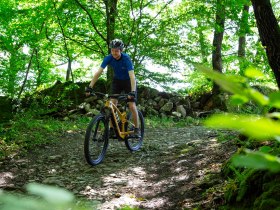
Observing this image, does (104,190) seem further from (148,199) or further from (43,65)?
(43,65)

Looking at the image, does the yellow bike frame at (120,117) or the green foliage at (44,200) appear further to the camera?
the yellow bike frame at (120,117)

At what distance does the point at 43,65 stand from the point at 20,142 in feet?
41.7

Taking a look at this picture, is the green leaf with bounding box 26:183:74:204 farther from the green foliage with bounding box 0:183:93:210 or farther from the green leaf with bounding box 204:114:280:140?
the green leaf with bounding box 204:114:280:140

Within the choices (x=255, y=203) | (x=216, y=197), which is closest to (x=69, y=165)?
(x=216, y=197)

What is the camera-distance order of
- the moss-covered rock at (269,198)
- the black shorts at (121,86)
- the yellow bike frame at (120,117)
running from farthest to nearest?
the black shorts at (121,86) → the yellow bike frame at (120,117) → the moss-covered rock at (269,198)

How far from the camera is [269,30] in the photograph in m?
4.60

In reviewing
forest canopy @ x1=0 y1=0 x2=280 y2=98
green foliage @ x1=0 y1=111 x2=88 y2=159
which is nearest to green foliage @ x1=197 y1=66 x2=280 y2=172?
green foliage @ x1=0 y1=111 x2=88 y2=159

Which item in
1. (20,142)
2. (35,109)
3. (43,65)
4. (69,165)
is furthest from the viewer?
(43,65)

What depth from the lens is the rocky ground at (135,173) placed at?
3887 millimetres

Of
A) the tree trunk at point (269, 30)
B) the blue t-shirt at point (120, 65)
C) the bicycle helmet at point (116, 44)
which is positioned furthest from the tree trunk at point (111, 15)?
the tree trunk at point (269, 30)

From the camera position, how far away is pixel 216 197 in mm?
3227

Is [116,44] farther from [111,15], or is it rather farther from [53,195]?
[53,195]

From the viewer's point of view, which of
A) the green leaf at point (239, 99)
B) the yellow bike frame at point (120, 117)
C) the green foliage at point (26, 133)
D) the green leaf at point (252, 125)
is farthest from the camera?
the green foliage at point (26, 133)

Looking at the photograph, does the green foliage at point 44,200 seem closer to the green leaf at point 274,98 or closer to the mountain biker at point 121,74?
the green leaf at point 274,98
